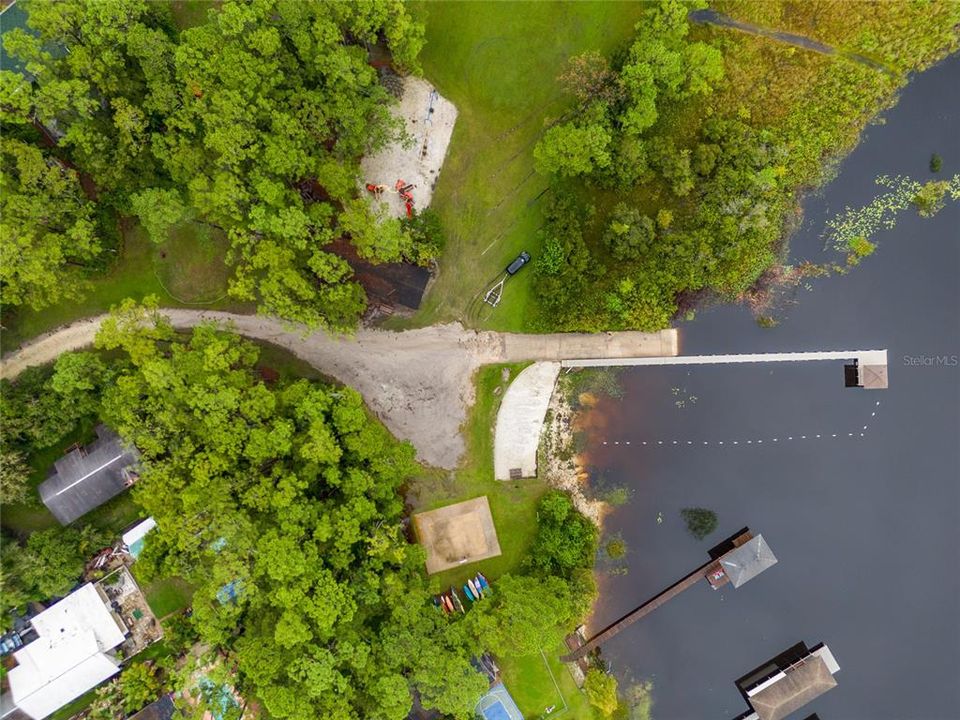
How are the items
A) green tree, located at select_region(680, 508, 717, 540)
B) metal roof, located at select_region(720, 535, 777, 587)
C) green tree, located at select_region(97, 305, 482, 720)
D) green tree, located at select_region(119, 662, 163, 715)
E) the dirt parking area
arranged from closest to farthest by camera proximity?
green tree, located at select_region(97, 305, 482, 720), green tree, located at select_region(119, 662, 163, 715), the dirt parking area, metal roof, located at select_region(720, 535, 777, 587), green tree, located at select_region(680, 508, 717, 540)

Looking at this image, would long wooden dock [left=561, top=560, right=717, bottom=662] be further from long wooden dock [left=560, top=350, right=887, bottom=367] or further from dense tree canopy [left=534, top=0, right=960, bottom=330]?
dense tree canopy [left=534, top=0, right=960, bottom=330]

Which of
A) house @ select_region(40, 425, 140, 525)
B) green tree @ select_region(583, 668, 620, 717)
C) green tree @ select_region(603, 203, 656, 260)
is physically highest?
house @ select_region(40, 425, 140, 525)

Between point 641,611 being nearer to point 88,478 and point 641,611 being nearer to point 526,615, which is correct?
point 526,615

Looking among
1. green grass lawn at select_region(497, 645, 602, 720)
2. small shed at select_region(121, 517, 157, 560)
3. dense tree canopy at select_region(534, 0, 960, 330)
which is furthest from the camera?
green grass lawn at select_region(497, 645, 602, 720)

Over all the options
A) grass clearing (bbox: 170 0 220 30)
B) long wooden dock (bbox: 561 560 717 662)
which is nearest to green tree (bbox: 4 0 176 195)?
grass clearing (bbox: 170 0 220 30)

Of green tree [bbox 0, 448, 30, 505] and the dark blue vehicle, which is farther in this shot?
the dark blue vehicle

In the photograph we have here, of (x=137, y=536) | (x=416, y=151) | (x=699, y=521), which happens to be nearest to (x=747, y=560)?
(x=699, y=521)
